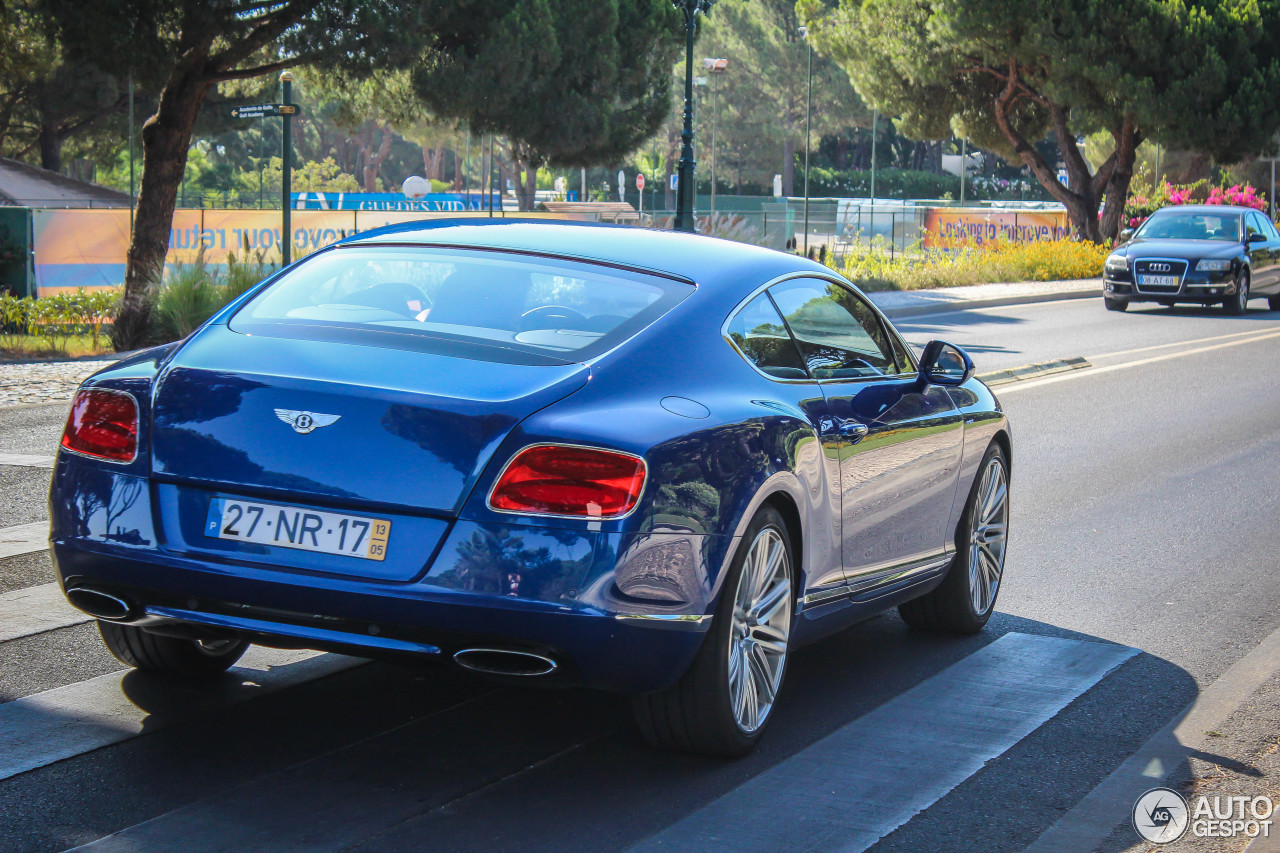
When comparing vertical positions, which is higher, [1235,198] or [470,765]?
[1235,198]

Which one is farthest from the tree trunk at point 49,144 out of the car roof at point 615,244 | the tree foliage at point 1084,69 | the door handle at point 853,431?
the door handle at point 853,431

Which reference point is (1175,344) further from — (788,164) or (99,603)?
(788,164)

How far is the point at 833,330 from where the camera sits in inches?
212

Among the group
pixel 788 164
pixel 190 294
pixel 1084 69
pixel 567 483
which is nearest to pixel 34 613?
pixel 567 483

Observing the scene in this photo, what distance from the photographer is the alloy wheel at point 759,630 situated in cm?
432

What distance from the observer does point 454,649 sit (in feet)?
12.6

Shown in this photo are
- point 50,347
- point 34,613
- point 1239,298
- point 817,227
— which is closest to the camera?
point 34,613

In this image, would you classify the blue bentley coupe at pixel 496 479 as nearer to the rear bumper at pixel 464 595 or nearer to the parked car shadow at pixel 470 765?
the rear bumper at pixel 464 595

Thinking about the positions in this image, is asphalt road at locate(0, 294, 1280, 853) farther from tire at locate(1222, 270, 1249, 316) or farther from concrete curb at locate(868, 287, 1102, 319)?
tire at locate(1222, 270, 1249, 316)

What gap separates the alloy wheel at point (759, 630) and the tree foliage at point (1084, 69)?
37739mm

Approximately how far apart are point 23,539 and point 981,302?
2274cm

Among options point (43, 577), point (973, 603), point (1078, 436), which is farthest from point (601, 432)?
point (1078, 436)

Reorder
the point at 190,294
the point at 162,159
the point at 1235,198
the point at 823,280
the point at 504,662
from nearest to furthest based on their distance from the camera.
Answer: the point at 504,662 < the point at 823,280 < the point at 190,294 < the point at 162,159 < the point at 1235,198

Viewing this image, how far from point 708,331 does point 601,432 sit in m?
0.78
